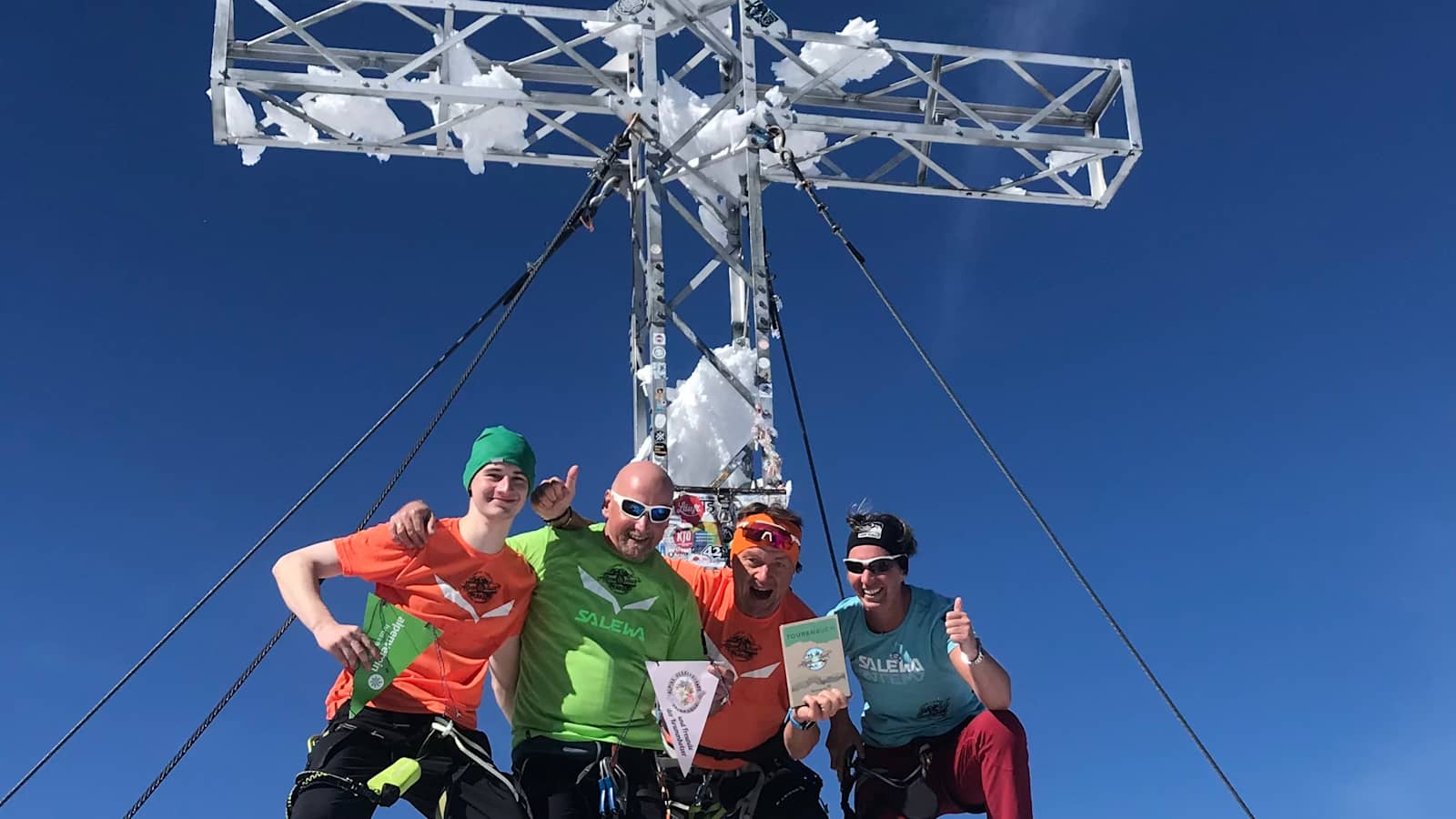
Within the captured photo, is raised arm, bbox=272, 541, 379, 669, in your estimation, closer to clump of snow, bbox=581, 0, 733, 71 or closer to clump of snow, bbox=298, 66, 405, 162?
clump of snow, bbox=298, 66, 405, 162

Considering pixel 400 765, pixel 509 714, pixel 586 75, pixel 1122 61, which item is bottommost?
pixel 400 765

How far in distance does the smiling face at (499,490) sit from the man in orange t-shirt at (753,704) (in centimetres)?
32

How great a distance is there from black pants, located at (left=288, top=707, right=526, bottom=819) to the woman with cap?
1409 millimetres

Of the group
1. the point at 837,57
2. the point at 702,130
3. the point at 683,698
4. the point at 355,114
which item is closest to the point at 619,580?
the point at 683,698

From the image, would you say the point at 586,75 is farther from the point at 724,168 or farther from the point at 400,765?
the point at 400,765

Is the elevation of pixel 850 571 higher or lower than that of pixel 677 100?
lower

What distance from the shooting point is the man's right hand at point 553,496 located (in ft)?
13.3

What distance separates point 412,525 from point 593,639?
748 millimetres

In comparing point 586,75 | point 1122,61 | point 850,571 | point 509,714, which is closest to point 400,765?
point 509,714

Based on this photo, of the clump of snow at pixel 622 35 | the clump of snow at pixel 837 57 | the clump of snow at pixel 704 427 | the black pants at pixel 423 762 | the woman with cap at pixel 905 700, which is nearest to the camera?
the black pants at pixel 423 762

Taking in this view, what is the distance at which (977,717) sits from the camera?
13.5 feet

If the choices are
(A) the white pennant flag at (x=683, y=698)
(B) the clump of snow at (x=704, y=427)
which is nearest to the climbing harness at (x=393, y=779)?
(A) the white pennant flag at (x=683, y=698)

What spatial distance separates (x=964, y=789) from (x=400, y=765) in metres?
1.99

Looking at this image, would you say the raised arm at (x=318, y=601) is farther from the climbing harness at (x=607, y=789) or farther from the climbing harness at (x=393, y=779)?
the climbing harness at (x=607, y=789)
